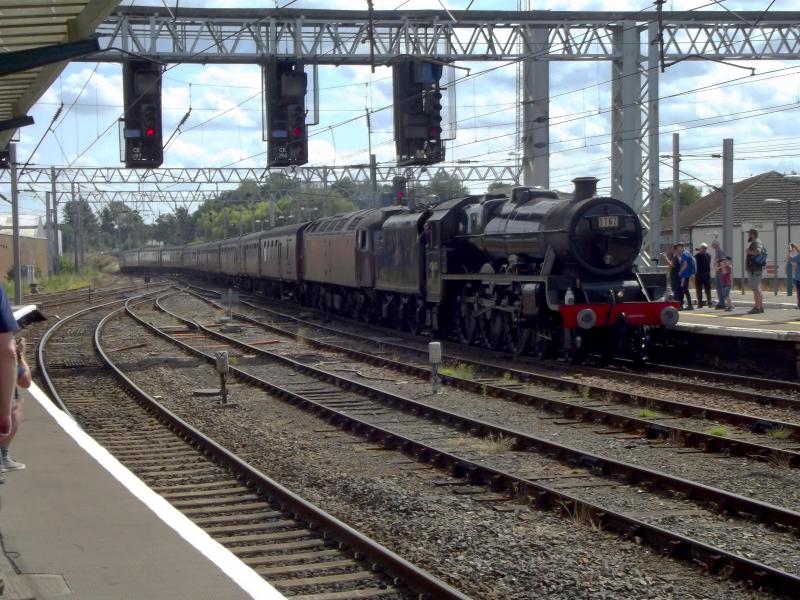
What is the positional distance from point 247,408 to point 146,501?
275 inches

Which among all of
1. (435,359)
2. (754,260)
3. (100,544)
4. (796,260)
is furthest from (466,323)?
(100,544)

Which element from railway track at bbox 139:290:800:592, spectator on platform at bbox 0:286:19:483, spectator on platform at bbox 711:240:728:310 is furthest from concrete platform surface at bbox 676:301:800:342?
spectator on platform at bbox 0:286:19:483

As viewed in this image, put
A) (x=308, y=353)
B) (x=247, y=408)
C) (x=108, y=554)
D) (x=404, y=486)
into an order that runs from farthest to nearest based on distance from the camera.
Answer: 1. (x=308, y=353)
2. (x=247, y=408)
3. (x=404, y=486)
4. (x=108, y=554)

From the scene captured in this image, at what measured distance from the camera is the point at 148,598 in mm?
5023

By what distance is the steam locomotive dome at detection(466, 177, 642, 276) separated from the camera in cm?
1688

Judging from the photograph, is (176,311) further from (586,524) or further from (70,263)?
(70,263)

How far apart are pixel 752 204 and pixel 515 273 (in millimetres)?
42485

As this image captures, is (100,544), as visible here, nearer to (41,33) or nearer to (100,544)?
(100,544)

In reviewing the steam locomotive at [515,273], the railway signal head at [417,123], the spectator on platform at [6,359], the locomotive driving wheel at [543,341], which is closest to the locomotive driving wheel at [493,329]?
the steam locomotive at [515,273]

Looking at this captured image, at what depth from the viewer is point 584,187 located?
17406mm

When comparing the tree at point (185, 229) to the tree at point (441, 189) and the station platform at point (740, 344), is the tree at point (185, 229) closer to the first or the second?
the tree at point (441, 189)

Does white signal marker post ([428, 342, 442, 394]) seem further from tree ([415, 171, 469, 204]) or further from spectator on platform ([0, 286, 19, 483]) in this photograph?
tree ([415, 171, 469, 204])

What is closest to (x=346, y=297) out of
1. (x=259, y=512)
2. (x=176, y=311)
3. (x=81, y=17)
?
(x=176, y=311)

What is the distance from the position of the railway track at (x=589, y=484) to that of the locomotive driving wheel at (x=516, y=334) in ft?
15.3
